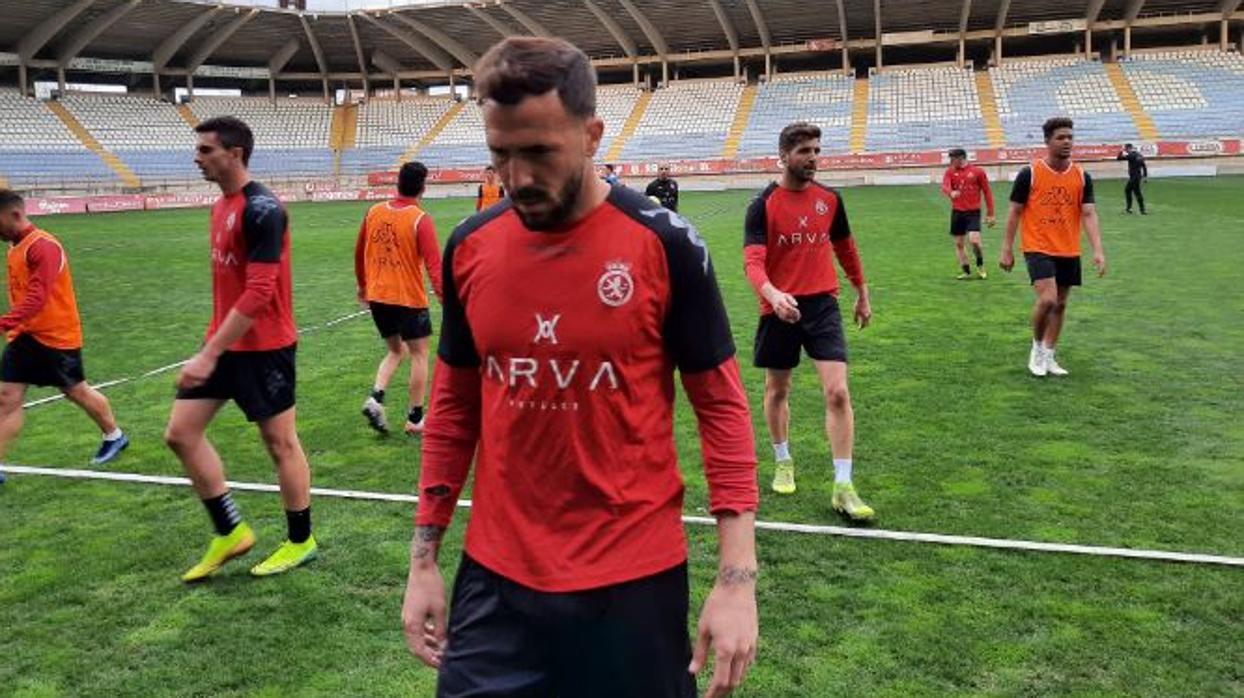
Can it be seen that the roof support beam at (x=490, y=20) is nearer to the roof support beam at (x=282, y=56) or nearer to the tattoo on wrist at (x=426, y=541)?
the roof support beam at (x=282, y=56)

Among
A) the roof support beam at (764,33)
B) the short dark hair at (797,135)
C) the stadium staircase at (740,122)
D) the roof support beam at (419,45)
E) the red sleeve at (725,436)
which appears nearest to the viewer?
the red sleeve at (725,436)

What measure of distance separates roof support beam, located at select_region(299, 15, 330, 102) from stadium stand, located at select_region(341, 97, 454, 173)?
2830 millimetres

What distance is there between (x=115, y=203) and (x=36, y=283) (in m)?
42.9

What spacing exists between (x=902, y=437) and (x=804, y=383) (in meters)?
2.01

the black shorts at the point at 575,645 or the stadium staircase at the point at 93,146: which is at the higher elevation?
the stadium staircase at the point at 93,146

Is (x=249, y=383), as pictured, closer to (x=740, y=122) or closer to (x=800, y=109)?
(x=740, y=122)

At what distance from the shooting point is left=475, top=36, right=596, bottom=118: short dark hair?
1.80 meters

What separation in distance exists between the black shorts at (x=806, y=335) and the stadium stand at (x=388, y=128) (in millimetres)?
54292

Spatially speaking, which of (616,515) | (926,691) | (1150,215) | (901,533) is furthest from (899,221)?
(616,515)

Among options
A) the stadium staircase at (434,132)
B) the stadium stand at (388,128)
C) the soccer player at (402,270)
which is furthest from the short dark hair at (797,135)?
the stadium stand at (388,128)

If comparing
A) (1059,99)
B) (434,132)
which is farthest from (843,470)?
(434,132)

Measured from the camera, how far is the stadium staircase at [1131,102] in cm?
4491

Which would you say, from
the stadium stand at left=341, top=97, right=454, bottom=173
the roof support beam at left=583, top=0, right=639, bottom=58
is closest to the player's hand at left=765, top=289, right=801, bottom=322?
the roof support beam at left=583, top=0, right=639, bottom=58

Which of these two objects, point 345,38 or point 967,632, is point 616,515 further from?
point 345,38
